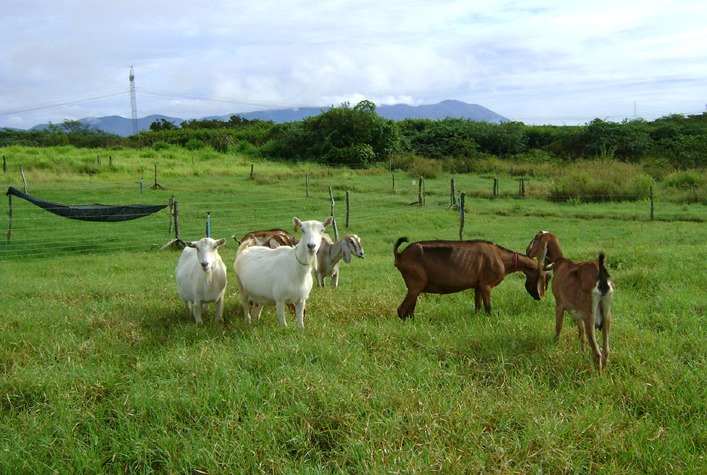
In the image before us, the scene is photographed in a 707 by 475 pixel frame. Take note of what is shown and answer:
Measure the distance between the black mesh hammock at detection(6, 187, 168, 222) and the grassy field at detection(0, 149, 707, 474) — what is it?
5554 millimetres

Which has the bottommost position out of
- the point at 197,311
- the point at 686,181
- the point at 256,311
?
the point at 256,311

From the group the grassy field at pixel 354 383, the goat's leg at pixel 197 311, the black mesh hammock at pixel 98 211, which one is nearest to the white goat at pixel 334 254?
the grassy field at pixel 354 383

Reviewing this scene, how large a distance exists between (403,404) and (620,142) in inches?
1592

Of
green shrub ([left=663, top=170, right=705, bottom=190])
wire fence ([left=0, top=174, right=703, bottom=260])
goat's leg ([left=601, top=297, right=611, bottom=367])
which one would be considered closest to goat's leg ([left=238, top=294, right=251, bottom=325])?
goat's leg ([left=601, top=297, right=611, bottom=367])

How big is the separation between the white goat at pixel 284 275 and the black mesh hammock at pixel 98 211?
9057mm

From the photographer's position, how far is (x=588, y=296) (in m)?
5.64

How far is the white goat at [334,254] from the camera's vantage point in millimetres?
9789

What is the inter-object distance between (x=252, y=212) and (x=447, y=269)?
14585mm

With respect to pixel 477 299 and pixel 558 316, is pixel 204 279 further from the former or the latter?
pixel 558 316

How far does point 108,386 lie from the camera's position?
524 centimetres

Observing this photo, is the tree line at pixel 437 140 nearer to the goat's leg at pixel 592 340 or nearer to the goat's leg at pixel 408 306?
the goat's leg at pixel 408 306

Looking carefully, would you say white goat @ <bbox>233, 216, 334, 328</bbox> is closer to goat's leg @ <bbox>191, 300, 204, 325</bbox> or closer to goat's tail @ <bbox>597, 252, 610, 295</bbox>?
goat's leg @ <bbox>191, 300, 204, 325</bbox>

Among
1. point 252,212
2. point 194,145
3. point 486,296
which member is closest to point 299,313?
point 486,296

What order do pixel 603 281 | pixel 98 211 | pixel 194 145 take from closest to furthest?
pixel 603 281
pixel 98 211
pixel 194 145
